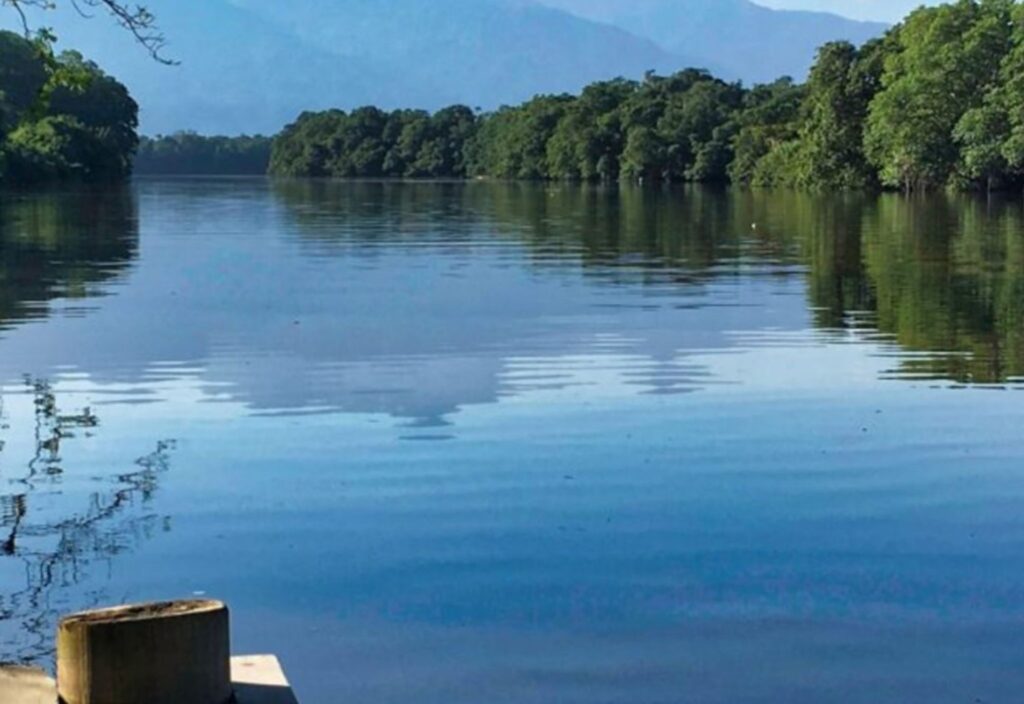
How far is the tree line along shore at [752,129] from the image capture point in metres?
76.0

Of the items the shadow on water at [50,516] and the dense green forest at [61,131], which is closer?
the shadow on water at [50,516]

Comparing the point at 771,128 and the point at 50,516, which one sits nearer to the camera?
the point at 50,516

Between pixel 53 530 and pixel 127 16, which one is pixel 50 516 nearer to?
pixel 53 530

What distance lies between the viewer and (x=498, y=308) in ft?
72.0

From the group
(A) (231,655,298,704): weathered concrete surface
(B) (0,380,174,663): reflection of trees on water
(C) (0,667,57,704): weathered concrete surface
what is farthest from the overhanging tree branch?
(A) (231,655,298,704): weathered concrete surface

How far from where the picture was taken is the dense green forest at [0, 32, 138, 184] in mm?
92125

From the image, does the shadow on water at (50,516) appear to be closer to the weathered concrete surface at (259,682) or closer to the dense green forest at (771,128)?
the weathered concrete surface at (259,682)

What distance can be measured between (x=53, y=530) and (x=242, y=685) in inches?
197

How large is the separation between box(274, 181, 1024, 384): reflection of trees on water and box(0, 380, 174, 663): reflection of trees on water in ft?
25.7

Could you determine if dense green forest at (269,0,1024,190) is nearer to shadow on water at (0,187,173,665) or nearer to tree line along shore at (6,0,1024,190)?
tree line along shore at (6,0,1024,190)

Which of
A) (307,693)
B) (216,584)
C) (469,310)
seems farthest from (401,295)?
(307,693)

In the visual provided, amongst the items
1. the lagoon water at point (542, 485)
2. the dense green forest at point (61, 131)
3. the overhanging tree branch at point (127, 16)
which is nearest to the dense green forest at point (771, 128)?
the dense green forest at point (61, 131)

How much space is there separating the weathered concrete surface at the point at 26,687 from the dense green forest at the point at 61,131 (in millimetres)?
68644

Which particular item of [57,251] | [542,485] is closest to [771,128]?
[57,251]
